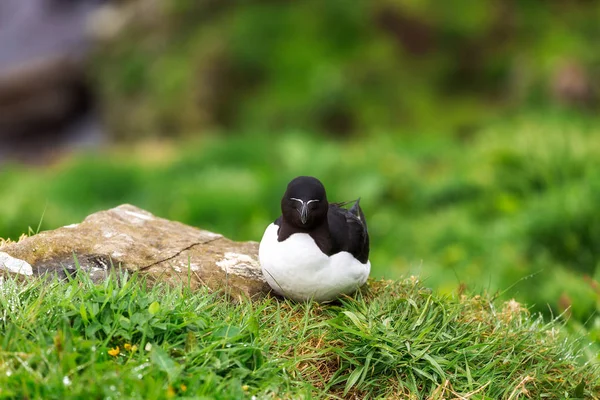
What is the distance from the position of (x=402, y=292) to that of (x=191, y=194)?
229 inches

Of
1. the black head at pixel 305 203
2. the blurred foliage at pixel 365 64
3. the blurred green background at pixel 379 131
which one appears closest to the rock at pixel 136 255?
the black head at pixel 305 203

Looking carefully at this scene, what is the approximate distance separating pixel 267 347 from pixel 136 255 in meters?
1.07

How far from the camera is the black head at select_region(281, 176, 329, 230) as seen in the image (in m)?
3.95

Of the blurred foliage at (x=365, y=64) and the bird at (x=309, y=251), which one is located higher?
the bird at (x=309, y=251)

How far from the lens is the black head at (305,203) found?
3.95 meters

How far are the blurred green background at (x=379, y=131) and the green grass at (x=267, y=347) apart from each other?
1.03 meters

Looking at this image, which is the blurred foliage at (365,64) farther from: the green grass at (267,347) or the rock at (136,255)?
the green grass at (267,347)

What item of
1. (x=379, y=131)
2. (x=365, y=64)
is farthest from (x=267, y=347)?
(x=365, y=64)

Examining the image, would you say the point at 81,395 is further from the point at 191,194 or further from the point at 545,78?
the point at 545,78

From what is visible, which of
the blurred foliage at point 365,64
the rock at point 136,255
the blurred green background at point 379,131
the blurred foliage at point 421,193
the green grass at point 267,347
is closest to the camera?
the green grass at point 267,347

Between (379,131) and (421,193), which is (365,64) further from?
(421,193)

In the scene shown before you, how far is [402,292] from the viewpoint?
14.1ft

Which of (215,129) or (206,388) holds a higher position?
(206,388)

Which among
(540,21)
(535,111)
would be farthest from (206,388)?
(540,21)
